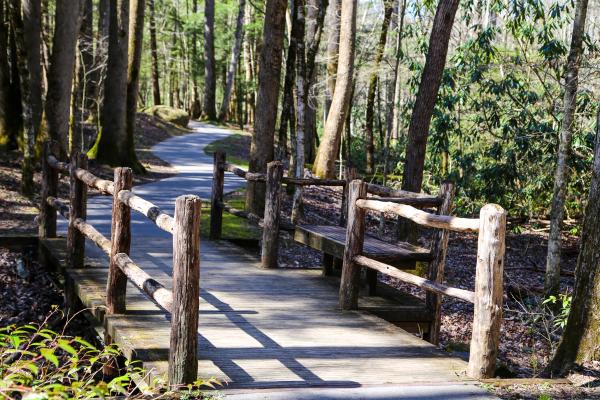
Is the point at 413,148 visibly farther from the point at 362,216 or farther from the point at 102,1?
the point at 102,1

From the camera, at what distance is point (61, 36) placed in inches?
591

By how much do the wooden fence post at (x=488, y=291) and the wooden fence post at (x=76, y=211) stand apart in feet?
15.8

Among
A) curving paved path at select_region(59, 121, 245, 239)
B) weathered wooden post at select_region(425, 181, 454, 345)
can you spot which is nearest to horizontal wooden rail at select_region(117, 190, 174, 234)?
weathered wooden post at select_region(425, 181, 454, 345)

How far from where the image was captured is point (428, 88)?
41.4 ft

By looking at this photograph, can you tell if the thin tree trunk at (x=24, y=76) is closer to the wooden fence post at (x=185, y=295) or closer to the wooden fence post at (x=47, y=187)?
the wooden fence post at (x=47, y=187)

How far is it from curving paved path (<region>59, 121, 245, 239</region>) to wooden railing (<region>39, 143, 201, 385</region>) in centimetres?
199

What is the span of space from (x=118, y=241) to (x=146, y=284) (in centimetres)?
103

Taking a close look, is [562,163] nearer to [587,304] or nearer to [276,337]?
[587,304]

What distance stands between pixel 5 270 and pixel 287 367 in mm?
5971

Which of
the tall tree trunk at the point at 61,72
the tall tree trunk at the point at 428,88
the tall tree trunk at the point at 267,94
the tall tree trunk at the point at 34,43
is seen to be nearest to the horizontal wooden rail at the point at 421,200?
the tall tree trunk at the point at 428,88

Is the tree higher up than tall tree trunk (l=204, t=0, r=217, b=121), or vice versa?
tall tree trunk (l=204, t=0, r=217, b=121)

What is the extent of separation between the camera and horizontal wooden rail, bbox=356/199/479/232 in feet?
18.0

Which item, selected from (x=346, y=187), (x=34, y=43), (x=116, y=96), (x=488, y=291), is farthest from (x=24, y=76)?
(x=488, y=291)

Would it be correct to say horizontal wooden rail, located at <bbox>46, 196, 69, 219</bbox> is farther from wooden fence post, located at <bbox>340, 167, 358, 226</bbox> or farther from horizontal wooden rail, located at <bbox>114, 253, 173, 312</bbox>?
wooden fence post, located at <bbox>340, 167, 358, 226</bbox>
